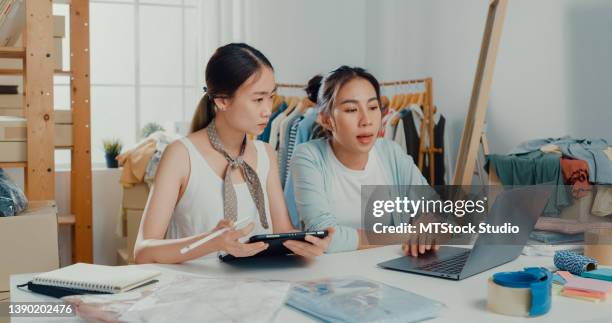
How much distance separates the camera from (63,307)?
3.45 ft

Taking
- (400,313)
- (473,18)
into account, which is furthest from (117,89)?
(400,313)

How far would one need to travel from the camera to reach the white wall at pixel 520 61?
309cm

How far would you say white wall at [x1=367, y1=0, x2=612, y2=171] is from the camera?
3.09 meters

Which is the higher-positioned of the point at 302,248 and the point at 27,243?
the point at 302,248

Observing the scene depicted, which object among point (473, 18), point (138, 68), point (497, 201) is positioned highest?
point (473, 18)

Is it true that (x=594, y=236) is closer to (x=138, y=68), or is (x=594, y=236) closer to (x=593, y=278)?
(x=593, y=278)

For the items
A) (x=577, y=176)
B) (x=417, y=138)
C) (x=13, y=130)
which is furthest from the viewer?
(x=417, y=138)

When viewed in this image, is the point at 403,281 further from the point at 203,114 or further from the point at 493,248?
the point at 203,114

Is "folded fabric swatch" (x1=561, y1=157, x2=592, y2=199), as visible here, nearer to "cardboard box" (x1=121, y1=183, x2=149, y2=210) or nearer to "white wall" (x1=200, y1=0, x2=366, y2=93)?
"cardboard box" (x1=121, y1=183, x2=149, y2=210)

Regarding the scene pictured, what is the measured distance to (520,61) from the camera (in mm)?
3559

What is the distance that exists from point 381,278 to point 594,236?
55cm

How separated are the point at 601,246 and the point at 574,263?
0.53ft

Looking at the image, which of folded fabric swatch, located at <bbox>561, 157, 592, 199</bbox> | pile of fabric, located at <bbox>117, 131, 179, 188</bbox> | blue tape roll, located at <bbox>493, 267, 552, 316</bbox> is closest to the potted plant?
pile of fabric, located at <bbox>117, 131, 179, 188</bbox>

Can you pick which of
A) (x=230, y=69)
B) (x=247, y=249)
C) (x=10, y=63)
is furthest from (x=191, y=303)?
(x=10, y=63)
